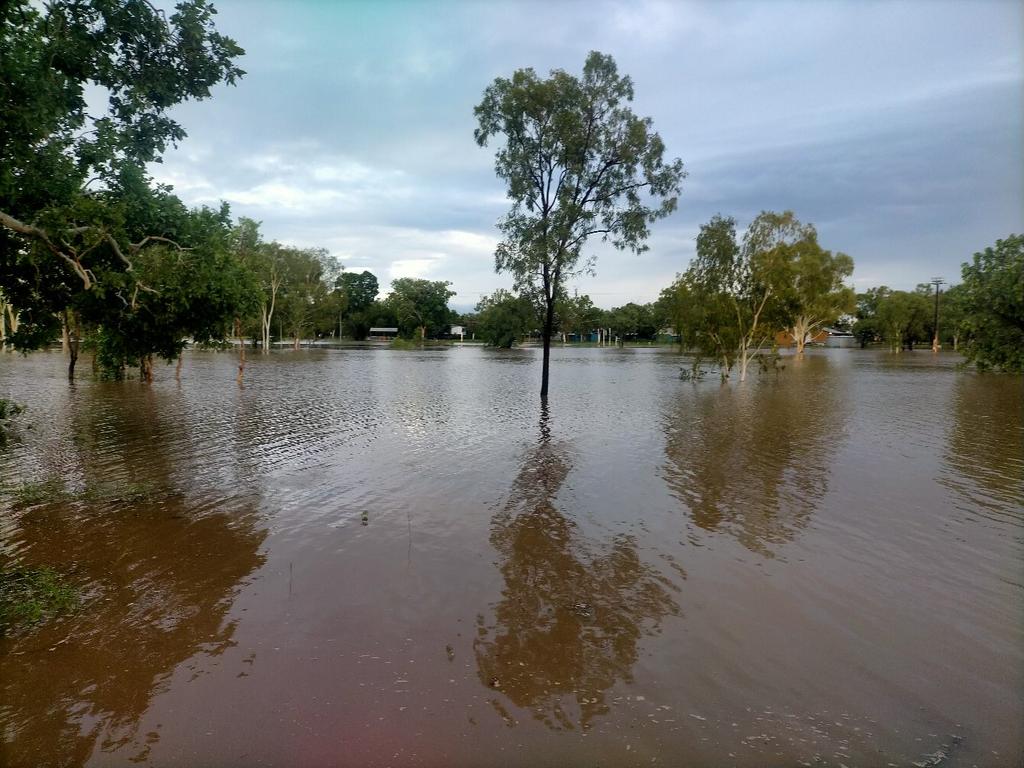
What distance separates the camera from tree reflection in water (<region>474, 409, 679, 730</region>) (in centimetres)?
500

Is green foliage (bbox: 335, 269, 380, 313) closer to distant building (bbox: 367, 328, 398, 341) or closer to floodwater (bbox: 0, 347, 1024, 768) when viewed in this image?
distant building (bbox: 367, 328, 398, 341)

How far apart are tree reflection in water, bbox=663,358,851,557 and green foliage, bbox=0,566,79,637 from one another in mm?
8727

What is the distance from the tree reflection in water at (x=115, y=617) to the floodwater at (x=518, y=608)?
3 cm

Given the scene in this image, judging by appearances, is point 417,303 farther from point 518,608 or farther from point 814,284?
point 518,608

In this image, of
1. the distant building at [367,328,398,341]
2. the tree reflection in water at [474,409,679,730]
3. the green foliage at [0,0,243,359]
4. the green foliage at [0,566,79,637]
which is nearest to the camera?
the tree reflection in water at [474,409,679,730]

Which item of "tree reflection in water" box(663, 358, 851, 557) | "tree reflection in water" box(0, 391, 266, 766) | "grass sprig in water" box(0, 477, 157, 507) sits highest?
"tree reflection in water" box(663, 358, 851, 557)

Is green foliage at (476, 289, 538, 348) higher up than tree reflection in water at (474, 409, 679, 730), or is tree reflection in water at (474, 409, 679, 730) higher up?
green foliage at (476, 289, 538, 348)

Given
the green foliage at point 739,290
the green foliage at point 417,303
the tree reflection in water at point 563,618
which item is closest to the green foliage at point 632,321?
the green foliage at point 417,303

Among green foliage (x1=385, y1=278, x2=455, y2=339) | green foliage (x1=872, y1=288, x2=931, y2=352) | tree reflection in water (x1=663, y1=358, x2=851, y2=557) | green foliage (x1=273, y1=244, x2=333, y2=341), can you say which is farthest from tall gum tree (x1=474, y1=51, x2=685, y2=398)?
green foliage (x1=385, y1=278, x2=455, y2=339)

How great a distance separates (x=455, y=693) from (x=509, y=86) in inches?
992

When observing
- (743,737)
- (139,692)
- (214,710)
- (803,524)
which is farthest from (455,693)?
(803,524)

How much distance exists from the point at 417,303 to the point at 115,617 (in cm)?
12340

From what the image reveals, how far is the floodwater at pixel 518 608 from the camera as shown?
4434 millimetres

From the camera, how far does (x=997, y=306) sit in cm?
1008
